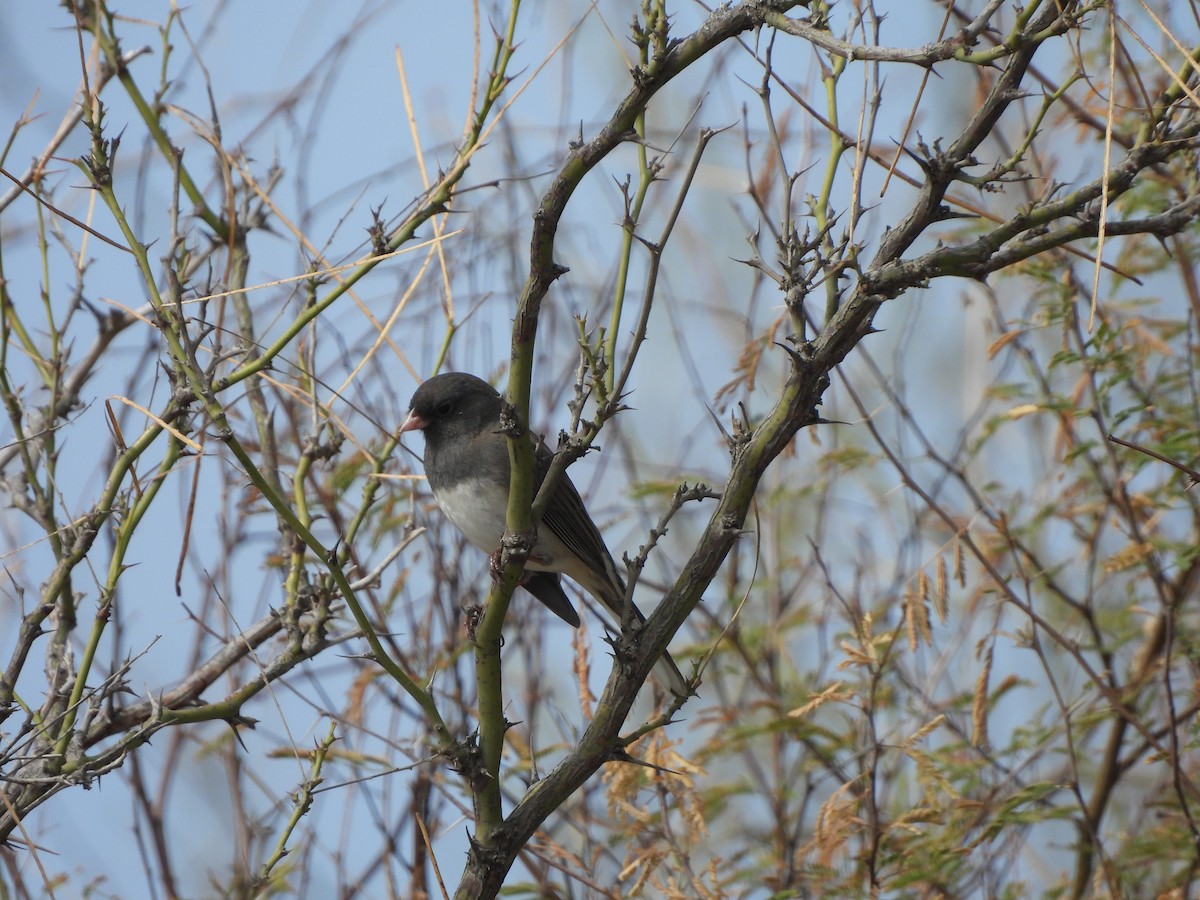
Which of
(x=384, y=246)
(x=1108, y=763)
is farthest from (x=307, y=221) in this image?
(x=1108, y=763)

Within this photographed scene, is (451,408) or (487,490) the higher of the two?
(451,408)

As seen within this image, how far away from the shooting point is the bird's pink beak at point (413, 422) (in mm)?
3117

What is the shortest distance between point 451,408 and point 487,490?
11.2 inches

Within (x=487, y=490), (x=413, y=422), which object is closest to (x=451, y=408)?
(x=413, y=422)

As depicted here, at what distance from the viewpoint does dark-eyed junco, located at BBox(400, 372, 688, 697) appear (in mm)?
3059

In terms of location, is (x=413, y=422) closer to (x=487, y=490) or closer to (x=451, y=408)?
(x=451, y=408)

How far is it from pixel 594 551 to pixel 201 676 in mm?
1054

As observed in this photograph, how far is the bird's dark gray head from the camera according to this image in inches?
125

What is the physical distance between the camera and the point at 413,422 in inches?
124

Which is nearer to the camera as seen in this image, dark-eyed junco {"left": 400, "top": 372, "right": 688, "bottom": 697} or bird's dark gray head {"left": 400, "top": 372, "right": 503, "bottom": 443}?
dark-eyed junco {"left": 400, "top": 372, "right": 688, "bottom": 697}

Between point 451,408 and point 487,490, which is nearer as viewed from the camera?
point 487,490

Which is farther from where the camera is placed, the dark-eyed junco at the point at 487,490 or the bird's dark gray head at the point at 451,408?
the bird's dark gray head at the point at 451,408

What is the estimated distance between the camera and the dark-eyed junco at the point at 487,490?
3.06 meters

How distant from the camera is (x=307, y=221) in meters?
3.73
